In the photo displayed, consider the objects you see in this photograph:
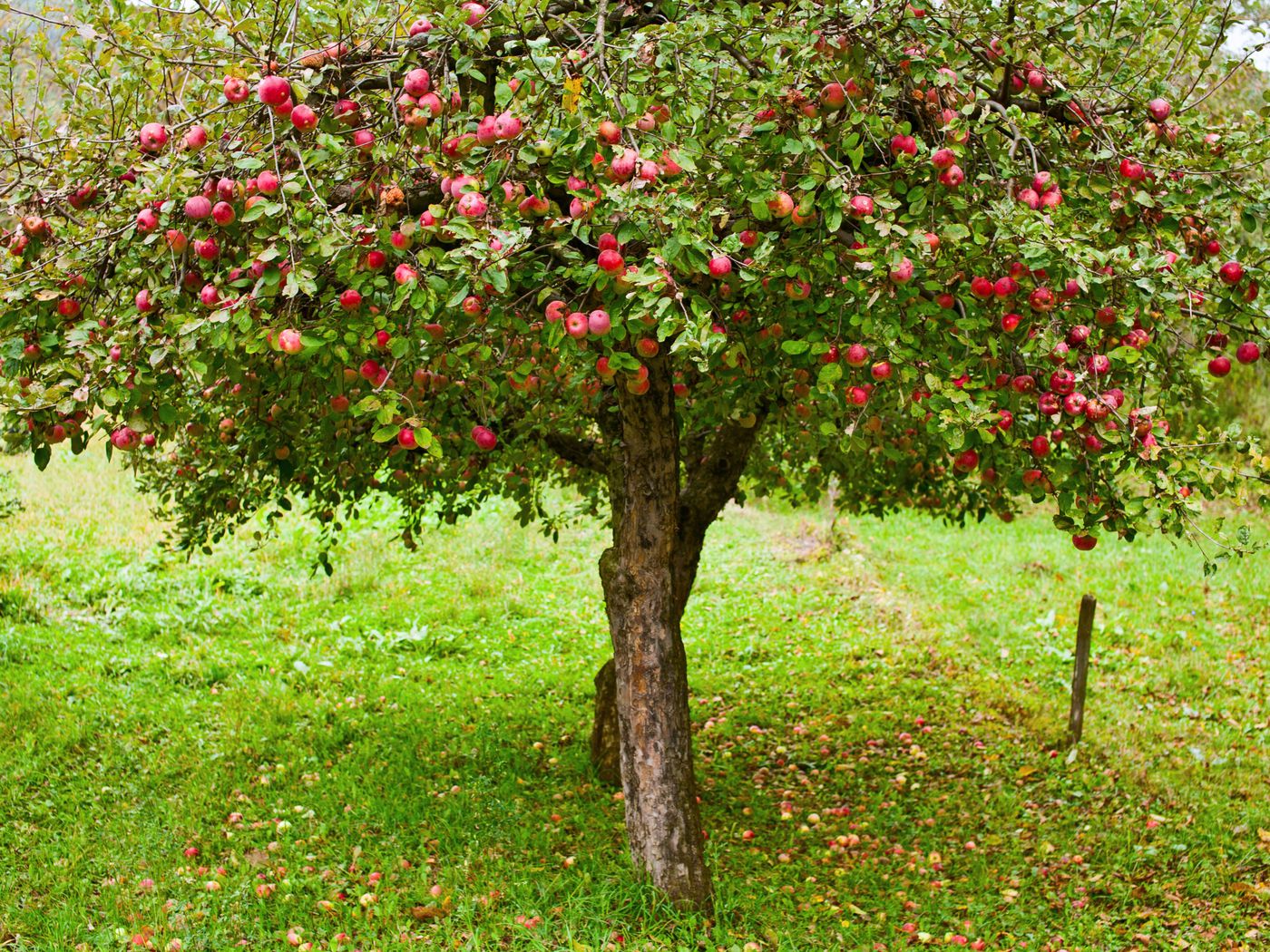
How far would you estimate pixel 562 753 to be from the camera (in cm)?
714

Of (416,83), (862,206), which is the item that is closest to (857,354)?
(862,206)

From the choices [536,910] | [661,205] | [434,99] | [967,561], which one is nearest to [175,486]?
[536,910]

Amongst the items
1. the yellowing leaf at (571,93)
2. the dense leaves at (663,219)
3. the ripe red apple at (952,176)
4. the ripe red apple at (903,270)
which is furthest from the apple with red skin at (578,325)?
the ripe red apple at (952,176)

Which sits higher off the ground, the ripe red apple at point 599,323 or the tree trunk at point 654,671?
the ripe red apple at point 599,323

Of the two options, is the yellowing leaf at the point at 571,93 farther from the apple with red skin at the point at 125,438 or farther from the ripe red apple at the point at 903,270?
the apple with red skin at the point at 125,438

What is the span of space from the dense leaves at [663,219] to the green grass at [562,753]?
256 centimetres

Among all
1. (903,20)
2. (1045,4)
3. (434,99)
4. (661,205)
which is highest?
(1045,4)

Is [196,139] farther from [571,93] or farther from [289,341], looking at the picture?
[571,93]

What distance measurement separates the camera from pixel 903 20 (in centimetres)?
338

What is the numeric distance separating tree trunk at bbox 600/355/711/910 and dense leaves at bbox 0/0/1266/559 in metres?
0.56

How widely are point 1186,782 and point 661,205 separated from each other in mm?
6484

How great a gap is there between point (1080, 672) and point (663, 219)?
6317mm

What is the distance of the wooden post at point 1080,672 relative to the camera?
25.7ft

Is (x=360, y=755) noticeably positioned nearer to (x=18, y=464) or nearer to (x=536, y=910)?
(x=536, y=910)
